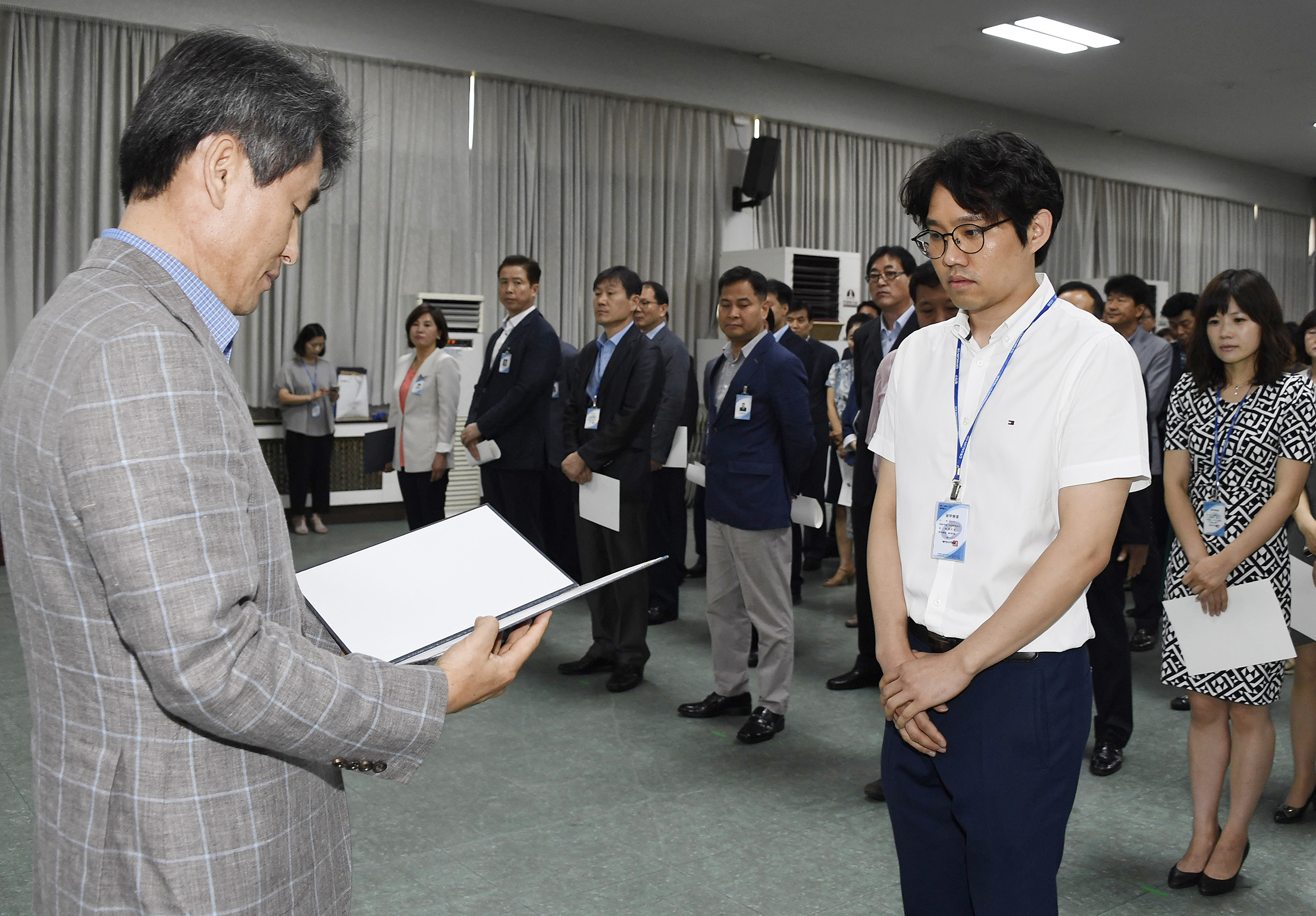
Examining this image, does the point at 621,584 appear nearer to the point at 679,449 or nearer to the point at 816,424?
the point at 679,449

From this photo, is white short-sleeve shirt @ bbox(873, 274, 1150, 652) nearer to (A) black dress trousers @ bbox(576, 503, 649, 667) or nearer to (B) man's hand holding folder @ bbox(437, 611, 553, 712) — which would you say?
(B) man's hand holding folder @ bbox(437, 611, 553, 712)

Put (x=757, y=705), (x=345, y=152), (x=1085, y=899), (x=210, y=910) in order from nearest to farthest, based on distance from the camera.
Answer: (x=210, y=910) → (x=345, y=152) → (x=1085, y=899) → (x=757, y=705)

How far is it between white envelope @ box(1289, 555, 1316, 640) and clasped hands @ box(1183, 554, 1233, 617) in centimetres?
29

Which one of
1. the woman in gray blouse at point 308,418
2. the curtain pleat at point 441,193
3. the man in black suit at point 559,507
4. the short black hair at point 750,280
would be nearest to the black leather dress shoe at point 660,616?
the man in black suit at point 559,507

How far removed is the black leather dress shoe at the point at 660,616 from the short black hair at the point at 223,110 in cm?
430

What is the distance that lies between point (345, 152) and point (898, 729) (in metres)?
1.07

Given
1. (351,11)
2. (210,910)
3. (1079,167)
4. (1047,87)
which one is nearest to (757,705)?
(210,910)

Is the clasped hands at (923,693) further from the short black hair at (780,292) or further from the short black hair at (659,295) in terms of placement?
the short black hair at (780,292)

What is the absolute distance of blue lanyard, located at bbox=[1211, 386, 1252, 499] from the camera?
8.62 feet

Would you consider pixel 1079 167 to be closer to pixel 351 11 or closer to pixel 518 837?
pixel 351 11

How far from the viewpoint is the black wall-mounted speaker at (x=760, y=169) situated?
9.08 meters

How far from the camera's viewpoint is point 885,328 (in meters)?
4.30

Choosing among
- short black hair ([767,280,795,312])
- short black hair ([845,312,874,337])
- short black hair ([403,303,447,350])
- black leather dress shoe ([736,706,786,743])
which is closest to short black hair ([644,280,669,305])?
short black hair ([767,280,795,312])

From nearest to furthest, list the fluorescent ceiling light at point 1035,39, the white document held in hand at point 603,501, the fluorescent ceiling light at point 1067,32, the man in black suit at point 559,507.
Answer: the white document held in hand at point 603,501
the man in black suit at point 559,507
the fluorescent ceiling light at point 1067,32
the fluorescent ceiling light at point 1035,39
